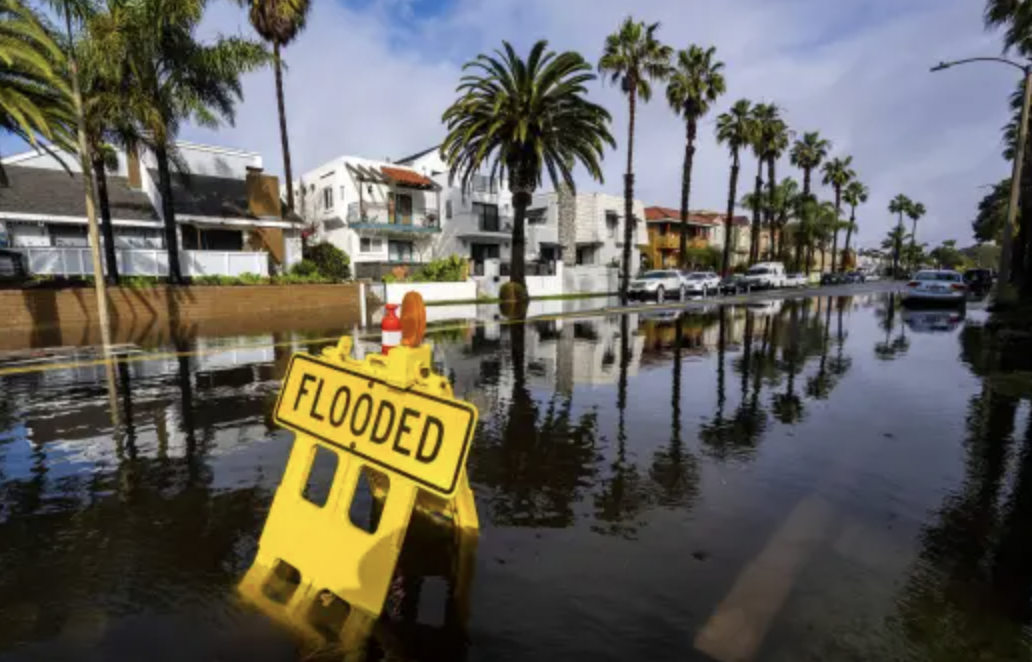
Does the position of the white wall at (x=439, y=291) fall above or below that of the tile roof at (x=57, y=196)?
below

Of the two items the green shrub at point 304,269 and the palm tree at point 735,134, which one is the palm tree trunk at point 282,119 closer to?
the green shrub at point 304,269

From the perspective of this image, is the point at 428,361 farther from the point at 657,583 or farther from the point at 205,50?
the point at 205,50

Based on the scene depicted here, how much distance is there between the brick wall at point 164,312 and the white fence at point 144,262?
70.0 inches

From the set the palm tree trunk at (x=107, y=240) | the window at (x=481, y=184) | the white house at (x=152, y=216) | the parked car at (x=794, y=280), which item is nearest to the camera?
the palm tree trunk at (x=107, y=240)

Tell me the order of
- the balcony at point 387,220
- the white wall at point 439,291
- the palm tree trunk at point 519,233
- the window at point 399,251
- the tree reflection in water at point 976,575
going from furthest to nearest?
the window at point 399,251, the balcony at point 387,220, the white wall at point 439,291, the palm tree trunk at point 519,233, the tree reflection in water at point 976,575

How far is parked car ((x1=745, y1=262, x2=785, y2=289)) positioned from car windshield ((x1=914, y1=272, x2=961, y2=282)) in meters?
16.1

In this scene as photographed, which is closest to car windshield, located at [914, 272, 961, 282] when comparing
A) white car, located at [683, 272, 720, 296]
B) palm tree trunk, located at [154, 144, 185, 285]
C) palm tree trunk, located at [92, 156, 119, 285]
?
white car, located at [683, 272, 720, 296]

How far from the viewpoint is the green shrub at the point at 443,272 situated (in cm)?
2888

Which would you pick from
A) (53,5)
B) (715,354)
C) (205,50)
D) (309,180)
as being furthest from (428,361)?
(309,180)

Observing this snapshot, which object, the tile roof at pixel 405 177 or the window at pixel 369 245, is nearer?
the window at pixel 369 245

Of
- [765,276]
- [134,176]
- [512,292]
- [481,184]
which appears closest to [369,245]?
[481,184]

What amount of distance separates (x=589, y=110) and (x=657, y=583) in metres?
25.2

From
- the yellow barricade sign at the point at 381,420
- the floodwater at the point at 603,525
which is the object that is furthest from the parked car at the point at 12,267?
the yellow barricade sign at the point at 381,420

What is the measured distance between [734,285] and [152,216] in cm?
3729
